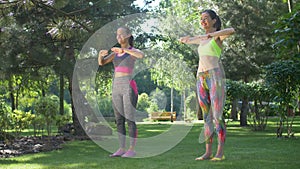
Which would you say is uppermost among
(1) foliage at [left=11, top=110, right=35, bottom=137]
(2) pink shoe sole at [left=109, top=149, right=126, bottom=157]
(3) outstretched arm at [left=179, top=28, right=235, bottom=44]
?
(3) outstretched arm at [left=179, top=28, right=235, bottom=44]

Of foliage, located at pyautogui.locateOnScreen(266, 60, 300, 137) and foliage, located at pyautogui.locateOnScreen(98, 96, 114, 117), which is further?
foliage, located at pyautogui.locateOnScreen(266, 60, 300, 137)

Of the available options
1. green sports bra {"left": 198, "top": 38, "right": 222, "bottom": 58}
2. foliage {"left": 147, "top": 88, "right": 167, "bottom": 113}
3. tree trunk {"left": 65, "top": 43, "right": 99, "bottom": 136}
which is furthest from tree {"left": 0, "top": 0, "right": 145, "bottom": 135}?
green sports bra {"left": 198, "top": 38, "right": 222, "bottom": 58}

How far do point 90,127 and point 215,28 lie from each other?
14.7 ft

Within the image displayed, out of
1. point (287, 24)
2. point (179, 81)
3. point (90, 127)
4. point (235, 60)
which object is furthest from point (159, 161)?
point (235, 60)

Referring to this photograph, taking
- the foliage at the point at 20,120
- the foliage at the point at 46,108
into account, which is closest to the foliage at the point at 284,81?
the foliage at the point at 46,108

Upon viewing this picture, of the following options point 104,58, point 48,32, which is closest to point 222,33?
point 104,58

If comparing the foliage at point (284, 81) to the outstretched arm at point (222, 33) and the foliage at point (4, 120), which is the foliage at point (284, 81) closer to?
the outstretched arm at point (222, 33)

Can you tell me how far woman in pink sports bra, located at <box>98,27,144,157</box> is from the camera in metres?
4.89

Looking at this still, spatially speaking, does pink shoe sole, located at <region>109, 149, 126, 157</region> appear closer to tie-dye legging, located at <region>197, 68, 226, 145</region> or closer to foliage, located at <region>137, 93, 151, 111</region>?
foliage, located at <region>137, 93, 151, 111</region>

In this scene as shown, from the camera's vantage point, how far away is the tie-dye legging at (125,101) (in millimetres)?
Result: 4891

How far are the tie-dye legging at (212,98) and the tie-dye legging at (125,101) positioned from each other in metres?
0.80

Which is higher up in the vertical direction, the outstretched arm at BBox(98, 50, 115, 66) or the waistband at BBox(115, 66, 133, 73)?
the outstretched arm at BBox(98, 50, 115, 66)

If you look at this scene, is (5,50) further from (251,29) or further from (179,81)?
(251,29)

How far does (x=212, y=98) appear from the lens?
4.46 metres
